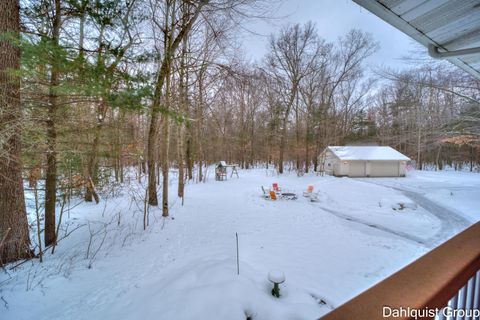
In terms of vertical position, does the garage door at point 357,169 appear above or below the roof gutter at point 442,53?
below

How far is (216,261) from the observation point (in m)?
3.75

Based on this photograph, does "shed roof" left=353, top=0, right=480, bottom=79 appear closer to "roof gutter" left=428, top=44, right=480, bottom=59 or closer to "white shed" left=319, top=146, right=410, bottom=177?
"roof gutter" left=428, top=44, right=480, bottom=59

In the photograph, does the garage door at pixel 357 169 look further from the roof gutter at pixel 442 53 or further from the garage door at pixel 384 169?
the roof gutter at pixel 442 53

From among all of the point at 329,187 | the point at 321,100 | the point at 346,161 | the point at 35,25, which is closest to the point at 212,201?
the point at 35,25

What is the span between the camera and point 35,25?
421cm

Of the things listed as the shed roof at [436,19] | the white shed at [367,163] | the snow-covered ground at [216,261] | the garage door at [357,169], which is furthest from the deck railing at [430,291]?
the garage door at [357,169]

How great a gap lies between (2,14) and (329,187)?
14.5 meters

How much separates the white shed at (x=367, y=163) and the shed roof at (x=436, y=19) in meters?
18.0

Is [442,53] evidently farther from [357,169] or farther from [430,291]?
[357,169]

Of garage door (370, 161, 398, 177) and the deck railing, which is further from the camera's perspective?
garage door (370, 161, 398, 177)

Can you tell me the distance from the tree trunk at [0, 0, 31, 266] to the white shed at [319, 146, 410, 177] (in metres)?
20.2

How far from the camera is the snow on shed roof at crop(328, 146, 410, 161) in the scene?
62.1ft

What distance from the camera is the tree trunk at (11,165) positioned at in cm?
329

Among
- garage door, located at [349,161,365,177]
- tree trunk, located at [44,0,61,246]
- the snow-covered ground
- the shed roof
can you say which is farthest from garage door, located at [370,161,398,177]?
tree trunk, located at [44,0,61,246]
